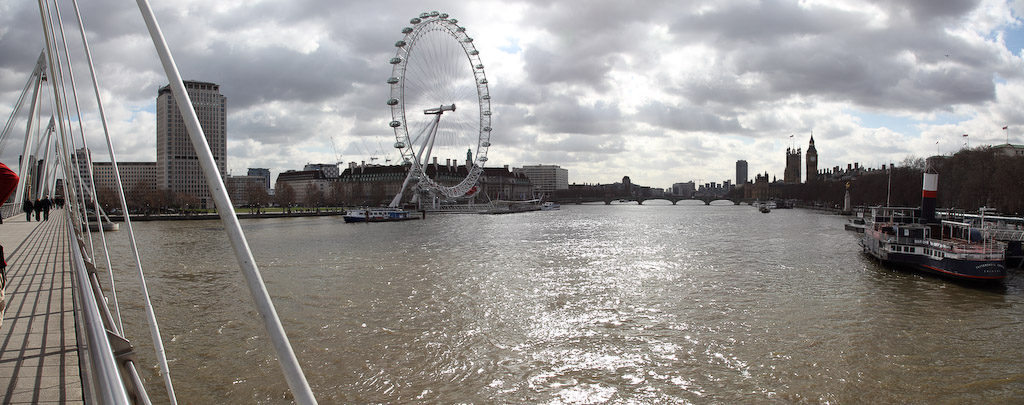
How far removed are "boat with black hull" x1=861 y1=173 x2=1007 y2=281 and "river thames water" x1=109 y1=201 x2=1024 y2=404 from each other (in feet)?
2.18

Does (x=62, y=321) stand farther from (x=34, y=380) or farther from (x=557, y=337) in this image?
(x=557, y=337)

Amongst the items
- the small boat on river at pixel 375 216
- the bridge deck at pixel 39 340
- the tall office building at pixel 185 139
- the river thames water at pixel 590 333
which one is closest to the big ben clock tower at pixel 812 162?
the small boat on river at pixel 375 216

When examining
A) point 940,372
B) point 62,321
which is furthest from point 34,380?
point 940,372

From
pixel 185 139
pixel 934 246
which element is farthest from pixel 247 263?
pixel 185 139

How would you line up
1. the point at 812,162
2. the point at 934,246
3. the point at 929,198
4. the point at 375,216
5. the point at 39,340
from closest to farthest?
1. the point at 39,340
2. the point at 934,246
3. the point at 929,198
4. the point at 375,216
5. the point at 812,162

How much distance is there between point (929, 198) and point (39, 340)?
28.3 meters

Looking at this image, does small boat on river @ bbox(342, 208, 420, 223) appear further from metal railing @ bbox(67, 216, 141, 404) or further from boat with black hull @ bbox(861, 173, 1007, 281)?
metal railing @ bbox(67, 216, 141, 404)

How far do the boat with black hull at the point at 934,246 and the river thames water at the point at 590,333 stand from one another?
67 cm

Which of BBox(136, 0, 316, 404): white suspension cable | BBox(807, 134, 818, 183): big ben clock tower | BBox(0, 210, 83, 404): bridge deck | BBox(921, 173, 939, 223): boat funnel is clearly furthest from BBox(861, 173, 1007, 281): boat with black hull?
BBox(807, 134, 818, 183): big ben clock tower

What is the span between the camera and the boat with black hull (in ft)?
60.4

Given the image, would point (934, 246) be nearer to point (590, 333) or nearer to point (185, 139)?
point (590, 333)

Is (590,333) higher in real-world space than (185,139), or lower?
lower

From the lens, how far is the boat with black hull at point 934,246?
18406mm

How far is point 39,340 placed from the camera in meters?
5.95
